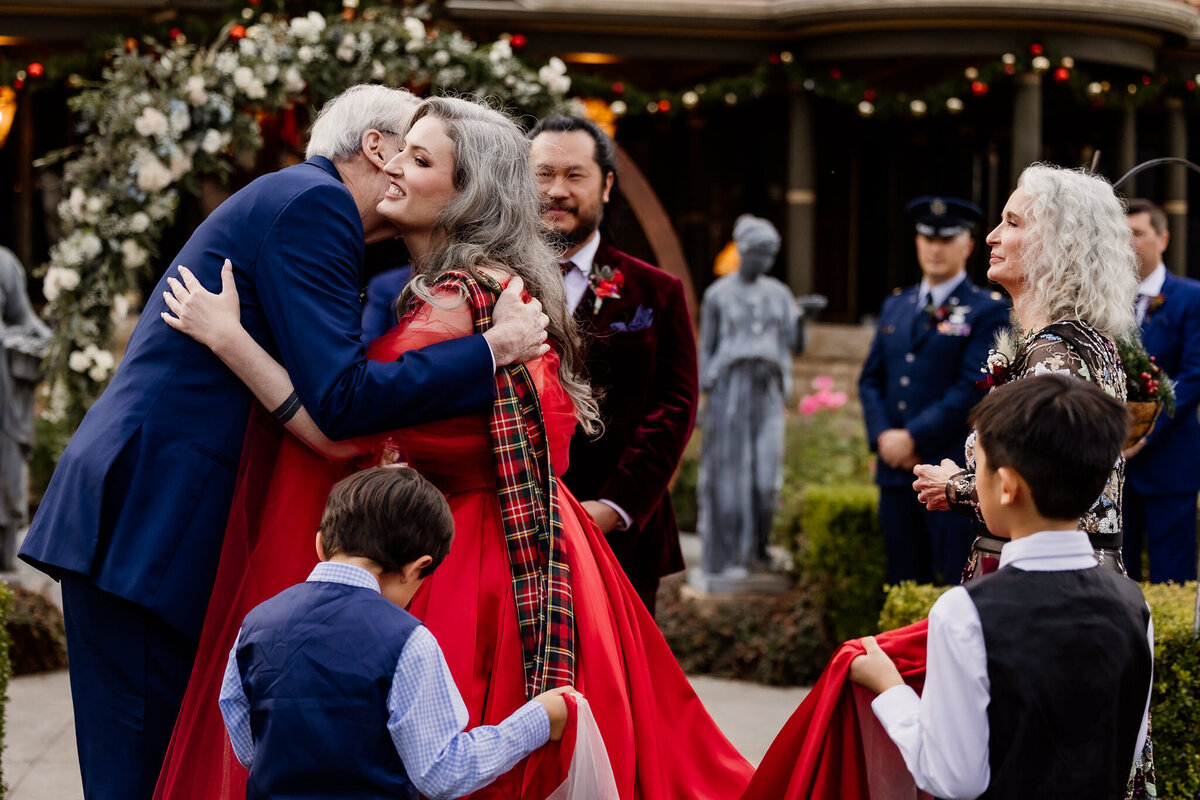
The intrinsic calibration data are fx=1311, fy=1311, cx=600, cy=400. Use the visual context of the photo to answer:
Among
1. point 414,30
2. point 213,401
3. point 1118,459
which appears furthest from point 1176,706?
point 414,30

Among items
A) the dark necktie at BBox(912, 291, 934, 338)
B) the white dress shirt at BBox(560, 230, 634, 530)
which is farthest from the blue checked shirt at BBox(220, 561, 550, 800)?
the dark necktie at BBox(912, 291, 934, 338)

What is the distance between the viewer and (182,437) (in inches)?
97.7

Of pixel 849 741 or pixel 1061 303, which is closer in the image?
pixel 849 741

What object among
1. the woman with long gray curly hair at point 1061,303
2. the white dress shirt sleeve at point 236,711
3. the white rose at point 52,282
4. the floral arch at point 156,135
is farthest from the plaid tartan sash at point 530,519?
the white rose at point 52,282

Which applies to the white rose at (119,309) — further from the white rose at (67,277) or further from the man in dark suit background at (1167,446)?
the man in dark suit background at (1167,446)

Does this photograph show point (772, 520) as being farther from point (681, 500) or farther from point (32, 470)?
point (32, 470)

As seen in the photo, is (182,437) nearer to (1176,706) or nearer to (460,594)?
(460,594)

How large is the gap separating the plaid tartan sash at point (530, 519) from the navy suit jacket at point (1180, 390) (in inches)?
164

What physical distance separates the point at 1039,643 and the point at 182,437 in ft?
5.15

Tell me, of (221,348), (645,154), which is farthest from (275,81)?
(645,154)

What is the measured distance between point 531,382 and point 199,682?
84cm

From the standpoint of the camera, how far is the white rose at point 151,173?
20.3 feet

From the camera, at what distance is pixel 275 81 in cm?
641

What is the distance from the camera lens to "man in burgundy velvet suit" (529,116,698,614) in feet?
12.0
